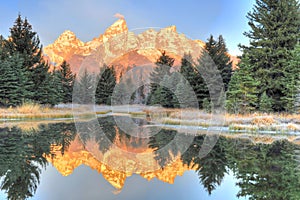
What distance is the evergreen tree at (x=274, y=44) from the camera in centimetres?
1984

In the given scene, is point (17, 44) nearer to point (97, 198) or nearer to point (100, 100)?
point (100, 100)

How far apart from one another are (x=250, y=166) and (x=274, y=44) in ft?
53.8

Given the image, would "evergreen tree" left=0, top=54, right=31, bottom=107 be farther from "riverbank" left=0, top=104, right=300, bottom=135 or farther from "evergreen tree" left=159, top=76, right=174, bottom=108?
"evergreen tree" left=159, top=76, right=174, bottom=108

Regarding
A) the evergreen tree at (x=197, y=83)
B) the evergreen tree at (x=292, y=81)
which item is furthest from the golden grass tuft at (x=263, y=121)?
the evergreen tree at (x=197, y=83)

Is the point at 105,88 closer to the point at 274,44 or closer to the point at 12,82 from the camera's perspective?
the point at 12,82

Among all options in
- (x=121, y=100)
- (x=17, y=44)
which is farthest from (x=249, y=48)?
(x=121, y=100)

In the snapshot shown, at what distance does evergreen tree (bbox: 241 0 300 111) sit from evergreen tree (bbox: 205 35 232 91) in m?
5.93

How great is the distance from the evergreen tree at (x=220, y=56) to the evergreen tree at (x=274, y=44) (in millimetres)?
5927

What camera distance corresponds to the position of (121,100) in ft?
178

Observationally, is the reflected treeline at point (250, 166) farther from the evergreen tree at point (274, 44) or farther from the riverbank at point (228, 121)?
the evergreen tree at point (274, 44)

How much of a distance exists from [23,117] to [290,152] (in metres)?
18.2

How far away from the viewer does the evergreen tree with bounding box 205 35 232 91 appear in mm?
27445

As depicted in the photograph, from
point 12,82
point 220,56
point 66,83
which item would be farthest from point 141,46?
point 66,83

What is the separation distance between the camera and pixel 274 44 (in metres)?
20.6
